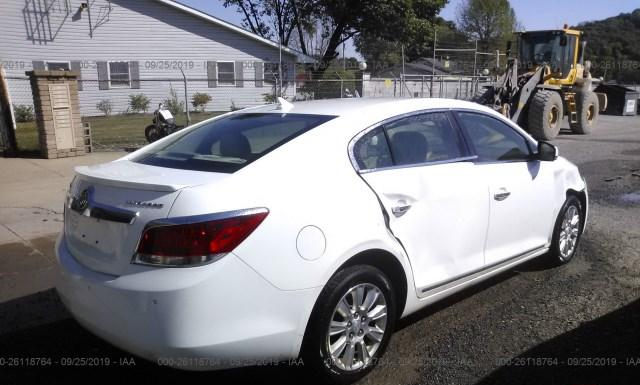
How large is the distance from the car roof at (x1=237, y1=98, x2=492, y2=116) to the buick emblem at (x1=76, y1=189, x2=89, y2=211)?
1391 mm

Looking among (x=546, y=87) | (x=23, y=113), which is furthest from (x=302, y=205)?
(x=23, y=113)

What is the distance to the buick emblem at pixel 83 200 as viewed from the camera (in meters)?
2.91

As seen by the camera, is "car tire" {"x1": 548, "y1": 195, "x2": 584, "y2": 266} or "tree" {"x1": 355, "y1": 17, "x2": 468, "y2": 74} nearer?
"car tire" {"x1": 548, "y1": 195, "x2": 584, "y2": 266}

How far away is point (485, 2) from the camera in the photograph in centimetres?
7475

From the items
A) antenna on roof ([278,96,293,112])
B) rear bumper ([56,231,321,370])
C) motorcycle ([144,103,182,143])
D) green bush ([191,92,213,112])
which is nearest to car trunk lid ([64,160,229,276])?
rear bumper ([56,231,321,370])

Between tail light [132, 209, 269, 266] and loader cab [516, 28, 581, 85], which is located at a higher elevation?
loader cab [516, 28, 581, 85]

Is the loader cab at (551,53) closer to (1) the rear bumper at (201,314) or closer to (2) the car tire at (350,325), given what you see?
(2) the car tire at (350,325)

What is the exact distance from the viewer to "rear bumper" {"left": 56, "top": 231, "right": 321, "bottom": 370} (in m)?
2.49

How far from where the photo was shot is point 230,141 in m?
3.47

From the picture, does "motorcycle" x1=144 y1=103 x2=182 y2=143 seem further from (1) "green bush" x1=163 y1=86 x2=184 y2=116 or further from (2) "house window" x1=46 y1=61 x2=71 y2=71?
(2) "house window" x1=46 y1=61 x2=71 y2=71

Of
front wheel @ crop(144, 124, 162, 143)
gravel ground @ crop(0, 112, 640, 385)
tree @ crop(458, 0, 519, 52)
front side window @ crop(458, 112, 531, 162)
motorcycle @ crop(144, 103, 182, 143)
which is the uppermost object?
tree @ crop(458, 0, 519, 52)

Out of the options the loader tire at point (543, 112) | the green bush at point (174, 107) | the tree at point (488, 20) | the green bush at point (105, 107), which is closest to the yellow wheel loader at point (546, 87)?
the loader tire at point (543, 112)

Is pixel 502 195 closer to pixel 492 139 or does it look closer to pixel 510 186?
pixel 510 186

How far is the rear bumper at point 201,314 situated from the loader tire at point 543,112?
45.9ft
